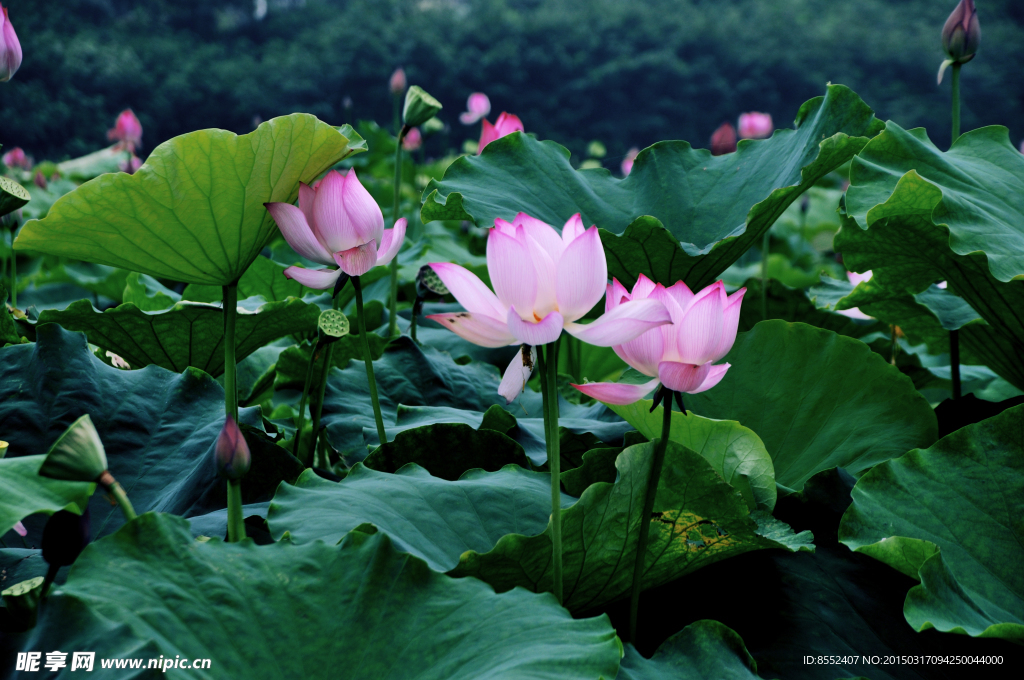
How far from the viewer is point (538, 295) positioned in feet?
1.82

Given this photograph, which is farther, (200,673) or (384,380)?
(384,380)

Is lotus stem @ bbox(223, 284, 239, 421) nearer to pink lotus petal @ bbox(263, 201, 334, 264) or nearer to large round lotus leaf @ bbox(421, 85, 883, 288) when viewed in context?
pink lotus petal @ bbox(263, 201, 334, 264)

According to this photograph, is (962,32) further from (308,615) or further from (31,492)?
(31,492)

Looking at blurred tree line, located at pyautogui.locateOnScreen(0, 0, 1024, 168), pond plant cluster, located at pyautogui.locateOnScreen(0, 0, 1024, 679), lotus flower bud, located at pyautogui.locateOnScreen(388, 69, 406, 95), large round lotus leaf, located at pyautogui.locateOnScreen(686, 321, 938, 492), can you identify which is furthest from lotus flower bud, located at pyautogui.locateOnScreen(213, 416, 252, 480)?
blurred tree line, located at pyautogui.locateOnScreen(0, 0, 1024, 168)

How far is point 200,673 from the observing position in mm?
492

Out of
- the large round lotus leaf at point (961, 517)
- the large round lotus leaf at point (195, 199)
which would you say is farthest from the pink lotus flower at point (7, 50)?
the large round lotus leaf at point (961, 517)

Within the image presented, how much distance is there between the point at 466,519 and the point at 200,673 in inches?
10.3

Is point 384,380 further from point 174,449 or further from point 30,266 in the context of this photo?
point 30,266

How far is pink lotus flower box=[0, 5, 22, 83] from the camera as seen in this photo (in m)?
1.00

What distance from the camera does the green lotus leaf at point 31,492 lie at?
507 millimetres

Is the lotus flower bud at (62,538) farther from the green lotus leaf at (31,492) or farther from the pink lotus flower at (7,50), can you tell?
the pink lotus flower at (7,50)

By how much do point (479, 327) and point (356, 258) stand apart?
26cm

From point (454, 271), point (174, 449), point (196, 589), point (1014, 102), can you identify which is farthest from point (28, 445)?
point (1014, 102)

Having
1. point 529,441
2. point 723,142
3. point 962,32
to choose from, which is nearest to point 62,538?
point 529,441
